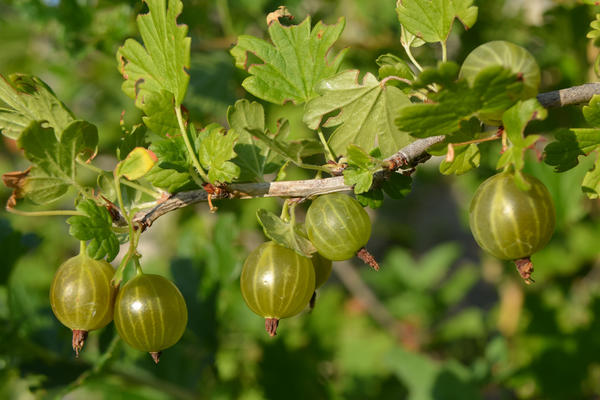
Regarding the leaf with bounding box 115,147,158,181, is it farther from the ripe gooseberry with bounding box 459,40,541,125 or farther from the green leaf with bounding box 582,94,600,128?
the green leaf with bounding box 582,94,600,128

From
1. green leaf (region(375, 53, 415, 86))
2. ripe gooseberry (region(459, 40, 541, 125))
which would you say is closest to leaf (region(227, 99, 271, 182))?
green leaf (region(375, 53, 415, 86))

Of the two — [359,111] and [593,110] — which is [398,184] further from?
[593,110]

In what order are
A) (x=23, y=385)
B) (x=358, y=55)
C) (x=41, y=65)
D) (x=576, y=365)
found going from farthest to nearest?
(x=23, y=385), (x=41, y=65), (x=358, y=55), (x=576, y=365)

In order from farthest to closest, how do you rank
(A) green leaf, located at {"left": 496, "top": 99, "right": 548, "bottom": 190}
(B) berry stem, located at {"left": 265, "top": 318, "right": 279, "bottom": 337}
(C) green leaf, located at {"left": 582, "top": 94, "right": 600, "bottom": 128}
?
(B) berry stem, located at {"left": 265, "top": 318, "right": 279, "bottom": 337}
(C) green leaf, located at {"left": 582, "top": 94, "right": 600, "bottom": 128}
(A) green leaf, located at {"left": 496, "top": 99, "right": 548, "bottom": 190}

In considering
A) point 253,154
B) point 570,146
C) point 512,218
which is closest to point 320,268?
point 253,154

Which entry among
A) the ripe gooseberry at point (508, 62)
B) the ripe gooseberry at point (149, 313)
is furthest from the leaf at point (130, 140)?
the ripe gooseberry at point (508, 62)

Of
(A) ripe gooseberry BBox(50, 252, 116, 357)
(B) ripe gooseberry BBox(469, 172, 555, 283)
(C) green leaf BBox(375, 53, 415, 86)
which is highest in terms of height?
(C) green leaf BBox(375, 53, 415, 86)

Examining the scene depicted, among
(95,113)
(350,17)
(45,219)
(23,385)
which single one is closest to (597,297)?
(350,17)

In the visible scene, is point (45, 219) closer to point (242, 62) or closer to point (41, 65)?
point (41, 65)
